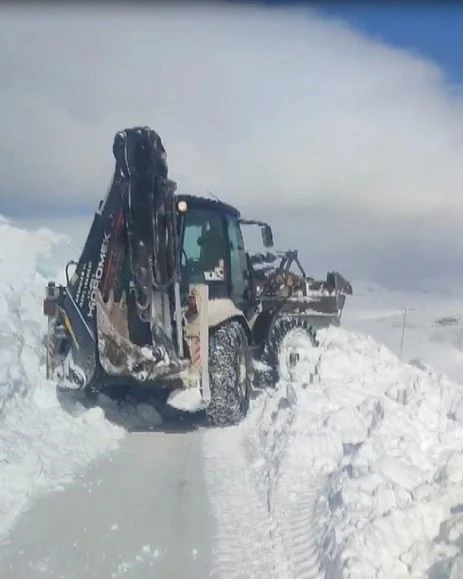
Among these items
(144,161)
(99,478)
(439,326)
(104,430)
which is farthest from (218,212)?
(439,326)

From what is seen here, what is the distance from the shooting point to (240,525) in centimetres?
535

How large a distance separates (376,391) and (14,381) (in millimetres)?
4086

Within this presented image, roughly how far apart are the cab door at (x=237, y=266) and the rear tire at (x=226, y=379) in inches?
38.9

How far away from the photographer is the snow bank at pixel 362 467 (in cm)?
430

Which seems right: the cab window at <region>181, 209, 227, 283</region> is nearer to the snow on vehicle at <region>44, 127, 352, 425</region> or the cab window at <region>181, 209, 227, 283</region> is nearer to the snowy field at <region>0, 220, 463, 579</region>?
the snow on vehicle at <region>44, 127, 352, 425</region>

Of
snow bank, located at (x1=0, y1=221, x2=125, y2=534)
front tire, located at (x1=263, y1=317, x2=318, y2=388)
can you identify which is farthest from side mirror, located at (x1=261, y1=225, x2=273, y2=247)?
snow bank, located at (x1=0, y1=221, x2=125, y2=534)

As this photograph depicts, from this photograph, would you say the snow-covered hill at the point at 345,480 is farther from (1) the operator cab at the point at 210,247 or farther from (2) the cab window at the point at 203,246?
(2) the cab window at the point at 203,246

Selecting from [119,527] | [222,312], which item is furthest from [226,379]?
[119,527]

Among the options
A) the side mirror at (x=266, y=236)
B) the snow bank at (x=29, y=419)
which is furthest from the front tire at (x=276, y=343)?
the snow bank at (x=29, y=419)

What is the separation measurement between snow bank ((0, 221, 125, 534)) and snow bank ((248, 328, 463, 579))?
1.63 meters

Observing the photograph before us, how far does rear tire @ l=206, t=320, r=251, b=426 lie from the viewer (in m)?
8.71

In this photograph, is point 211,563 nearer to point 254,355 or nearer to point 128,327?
point 128,327

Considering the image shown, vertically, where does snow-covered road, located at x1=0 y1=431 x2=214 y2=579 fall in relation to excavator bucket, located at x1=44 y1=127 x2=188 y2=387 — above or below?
below

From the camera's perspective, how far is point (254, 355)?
34.6 feet
